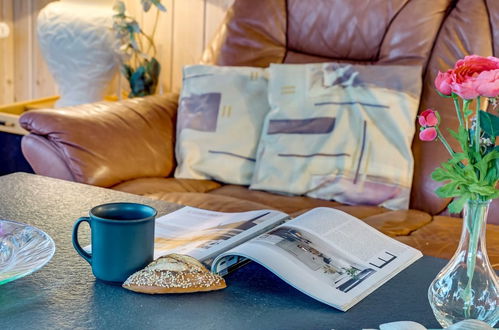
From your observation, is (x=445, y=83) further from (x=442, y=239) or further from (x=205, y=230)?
(x=442, y=239)

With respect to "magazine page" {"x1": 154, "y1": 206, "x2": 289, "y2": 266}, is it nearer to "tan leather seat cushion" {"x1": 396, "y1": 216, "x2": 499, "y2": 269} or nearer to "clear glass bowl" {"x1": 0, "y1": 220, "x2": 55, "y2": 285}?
"clear glass bowl" {"x1": 0, "y1": 220, "x2": 55, "y2": 285}

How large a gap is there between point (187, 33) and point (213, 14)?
0.46 ft

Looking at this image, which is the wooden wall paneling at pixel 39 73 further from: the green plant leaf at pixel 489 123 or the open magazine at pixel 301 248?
the green plant leaf at pixel 489 123

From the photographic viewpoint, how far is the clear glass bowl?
3.28 ft

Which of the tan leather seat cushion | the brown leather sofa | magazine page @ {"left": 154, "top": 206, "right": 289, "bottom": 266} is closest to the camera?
magazine page @ {"left": 154, "top": 206, "right": 289, "bottom": 266}

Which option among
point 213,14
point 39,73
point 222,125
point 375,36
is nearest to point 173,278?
point 222,125

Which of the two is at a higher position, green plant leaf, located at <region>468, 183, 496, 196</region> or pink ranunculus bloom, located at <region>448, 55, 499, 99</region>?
pink ranunculus bloom, located at <region>448, 55, 499, 99</region>

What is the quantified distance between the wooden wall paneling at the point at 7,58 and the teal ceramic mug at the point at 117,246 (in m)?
2.48

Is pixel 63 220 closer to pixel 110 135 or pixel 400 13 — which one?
pixel 110 135

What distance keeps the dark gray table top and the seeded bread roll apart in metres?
0.01

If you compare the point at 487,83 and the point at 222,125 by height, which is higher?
the point at 487,83

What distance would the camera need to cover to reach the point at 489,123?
870mm

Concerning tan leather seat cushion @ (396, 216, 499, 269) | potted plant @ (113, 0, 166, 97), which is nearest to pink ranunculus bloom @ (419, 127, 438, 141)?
tan leather seat cushion @ (396, 216, 499, 269)

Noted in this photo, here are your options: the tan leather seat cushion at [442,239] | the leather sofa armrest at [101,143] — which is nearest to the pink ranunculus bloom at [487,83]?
the tan leather seat cushion at [442,239]
